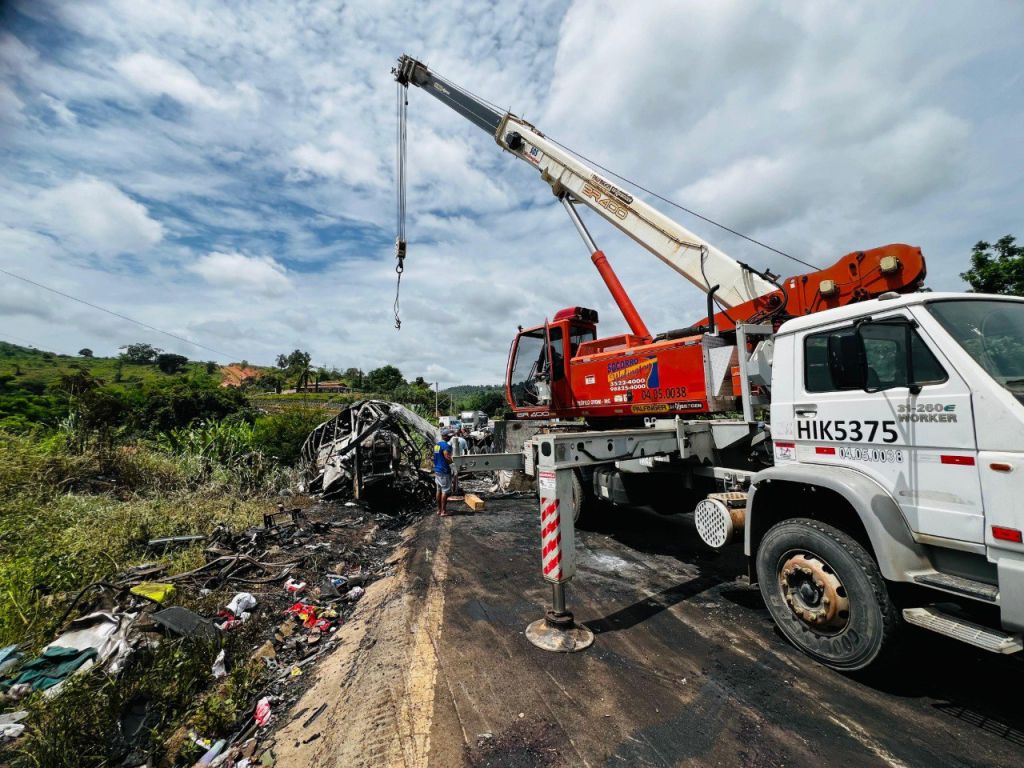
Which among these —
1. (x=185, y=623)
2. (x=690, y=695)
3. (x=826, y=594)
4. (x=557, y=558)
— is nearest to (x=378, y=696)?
(x=557, y=558)

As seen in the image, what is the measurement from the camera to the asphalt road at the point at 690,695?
2514mm

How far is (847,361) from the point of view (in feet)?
10.2

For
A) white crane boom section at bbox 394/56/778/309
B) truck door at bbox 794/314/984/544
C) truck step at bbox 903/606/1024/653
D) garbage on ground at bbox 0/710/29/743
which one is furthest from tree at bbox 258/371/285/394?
truck step at bbox 903/606/1024/653

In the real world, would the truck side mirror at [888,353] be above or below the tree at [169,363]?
below

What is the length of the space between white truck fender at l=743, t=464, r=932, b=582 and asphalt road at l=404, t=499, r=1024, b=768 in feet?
2.00

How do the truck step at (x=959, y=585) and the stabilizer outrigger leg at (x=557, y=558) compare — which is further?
the stabilizer outrigger leg at (x=557, y=558)

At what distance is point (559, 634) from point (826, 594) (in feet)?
6.51

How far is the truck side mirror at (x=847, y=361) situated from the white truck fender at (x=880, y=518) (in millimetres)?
648

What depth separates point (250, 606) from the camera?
4.89 m

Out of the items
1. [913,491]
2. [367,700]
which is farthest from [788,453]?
[367,700]

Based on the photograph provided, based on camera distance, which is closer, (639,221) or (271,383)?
(639,221)

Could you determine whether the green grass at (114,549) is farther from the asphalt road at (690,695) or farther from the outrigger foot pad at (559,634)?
the outrigger foot pad at (559,634)

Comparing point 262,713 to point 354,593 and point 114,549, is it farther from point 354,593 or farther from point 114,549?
point 114,549

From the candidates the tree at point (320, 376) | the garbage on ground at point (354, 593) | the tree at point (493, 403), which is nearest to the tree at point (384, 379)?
the tree at point (320, 376)
